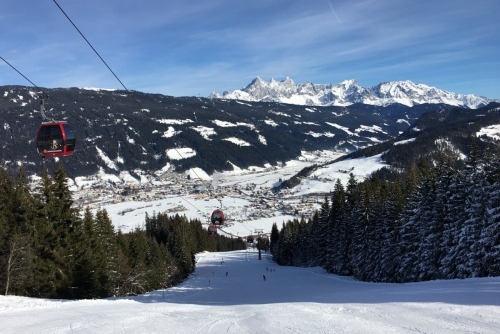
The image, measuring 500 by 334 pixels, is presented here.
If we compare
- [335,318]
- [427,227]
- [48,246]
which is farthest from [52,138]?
[427,227]

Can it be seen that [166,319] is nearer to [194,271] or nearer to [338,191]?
[338,191]

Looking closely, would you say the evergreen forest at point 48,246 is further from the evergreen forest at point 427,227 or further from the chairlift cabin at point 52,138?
the evergreen forest at point 427,227

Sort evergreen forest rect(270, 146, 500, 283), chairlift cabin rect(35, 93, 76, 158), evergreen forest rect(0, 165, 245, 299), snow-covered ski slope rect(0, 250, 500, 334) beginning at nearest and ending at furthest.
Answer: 1. snow-covered ski slope rect(0, 250, 500, 334)
2. chairlift cabin rect(35, 93, 76, 158)
3. evergreen forest rect(270, 146, 500, 283)
4. evergreen forest rect(0, 165, 245, 299)

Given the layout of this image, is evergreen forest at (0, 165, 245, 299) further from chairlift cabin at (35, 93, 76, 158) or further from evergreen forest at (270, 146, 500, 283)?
evergreen forest at (270, 146, 500, 283)

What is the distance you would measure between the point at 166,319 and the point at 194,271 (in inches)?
2220

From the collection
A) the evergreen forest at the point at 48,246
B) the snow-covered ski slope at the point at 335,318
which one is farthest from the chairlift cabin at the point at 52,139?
the snow-covered ski slope at the point at 335,318

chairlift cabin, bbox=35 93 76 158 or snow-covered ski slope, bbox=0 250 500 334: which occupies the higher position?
chairlift cabin, bbox=35 93 76 158

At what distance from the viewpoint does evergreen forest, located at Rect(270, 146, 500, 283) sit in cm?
2542

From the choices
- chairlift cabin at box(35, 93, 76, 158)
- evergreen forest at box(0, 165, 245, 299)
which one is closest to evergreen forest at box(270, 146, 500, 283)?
evergreen forest at box(0, 165, 245, 299)

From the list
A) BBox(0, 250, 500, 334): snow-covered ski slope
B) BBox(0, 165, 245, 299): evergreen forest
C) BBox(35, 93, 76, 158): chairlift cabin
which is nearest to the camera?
BBox(0, 250, 500, 334): snow-covered ski slope

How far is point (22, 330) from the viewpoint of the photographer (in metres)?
11.7

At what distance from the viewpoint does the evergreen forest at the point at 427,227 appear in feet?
83.4

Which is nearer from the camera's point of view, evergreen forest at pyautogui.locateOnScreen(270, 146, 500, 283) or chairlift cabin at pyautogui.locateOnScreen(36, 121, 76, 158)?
chairlift cabin at pyautogui.locateOnScreen(36, 121, 76, 158)

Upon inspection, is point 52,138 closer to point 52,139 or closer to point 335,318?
point 52,139
